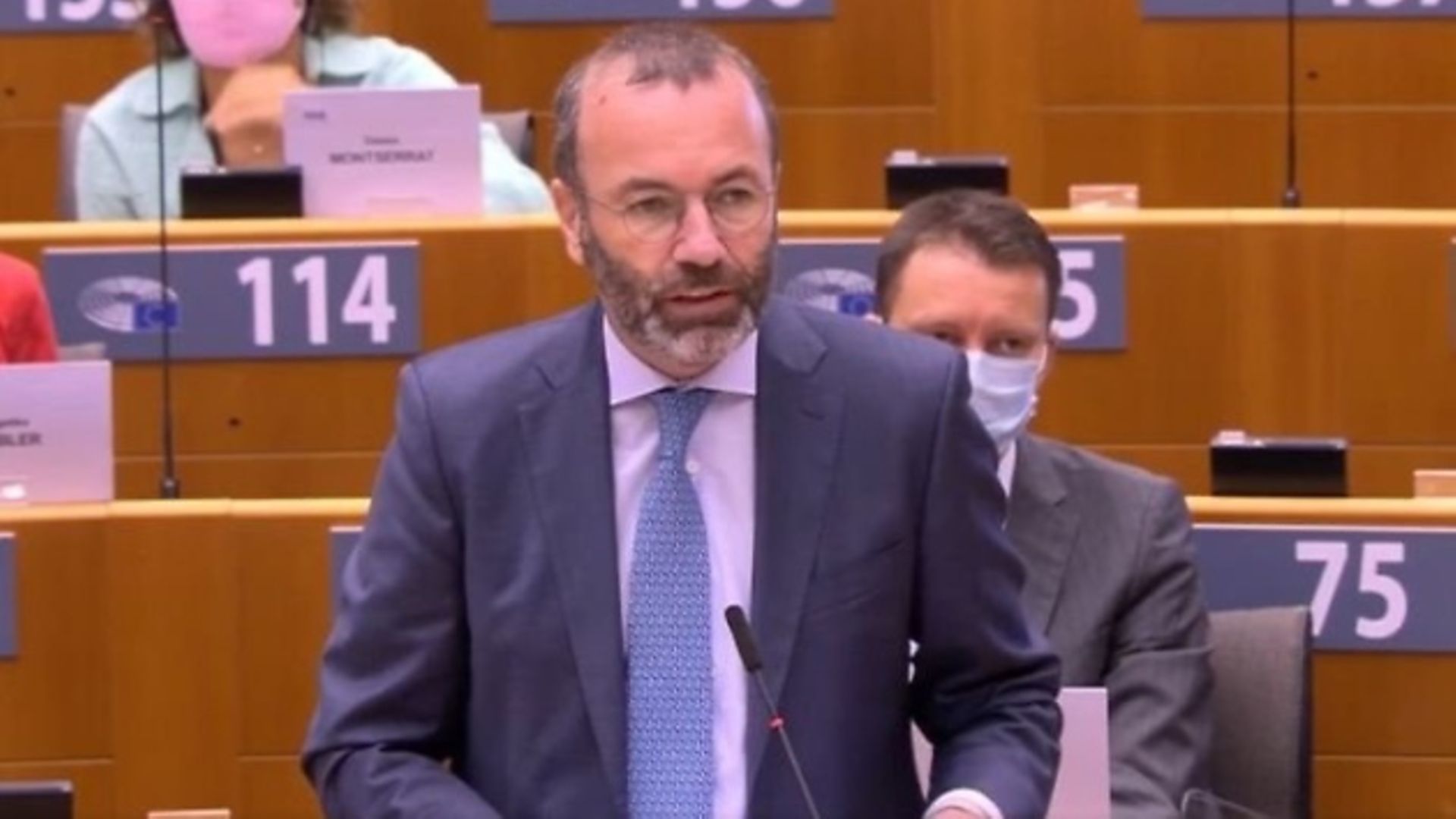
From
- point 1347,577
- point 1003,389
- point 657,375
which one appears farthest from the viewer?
point 1347,577

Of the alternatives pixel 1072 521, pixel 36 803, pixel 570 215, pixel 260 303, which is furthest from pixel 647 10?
pixel 570 215

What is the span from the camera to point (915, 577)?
2607mm

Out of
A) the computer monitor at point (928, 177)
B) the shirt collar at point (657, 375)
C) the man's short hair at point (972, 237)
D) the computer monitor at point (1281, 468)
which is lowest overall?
the computer monitor at point (1281, 468)

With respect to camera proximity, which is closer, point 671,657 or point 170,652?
point 671,657

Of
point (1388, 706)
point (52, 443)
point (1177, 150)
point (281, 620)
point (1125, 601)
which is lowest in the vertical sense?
point (1388, 706)

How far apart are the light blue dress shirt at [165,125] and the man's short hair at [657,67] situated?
3.85 meters

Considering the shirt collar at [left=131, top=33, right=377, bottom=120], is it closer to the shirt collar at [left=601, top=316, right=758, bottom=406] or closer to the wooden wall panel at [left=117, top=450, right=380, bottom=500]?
the wooden wall panel at [left=117, top=450, right=380, bottom=500]

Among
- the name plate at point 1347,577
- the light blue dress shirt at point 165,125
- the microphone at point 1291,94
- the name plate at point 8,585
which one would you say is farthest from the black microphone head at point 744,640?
the microphone at point 1291,94

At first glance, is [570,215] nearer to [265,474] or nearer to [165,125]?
[265,474]

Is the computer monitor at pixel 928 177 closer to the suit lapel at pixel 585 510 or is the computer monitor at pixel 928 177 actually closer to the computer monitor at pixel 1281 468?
the computer monitor at pixel 1281 468

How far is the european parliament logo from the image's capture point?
5.94m

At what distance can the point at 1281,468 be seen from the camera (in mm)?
4805

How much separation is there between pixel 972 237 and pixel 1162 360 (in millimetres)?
1828

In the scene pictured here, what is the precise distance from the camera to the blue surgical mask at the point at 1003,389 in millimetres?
4098
